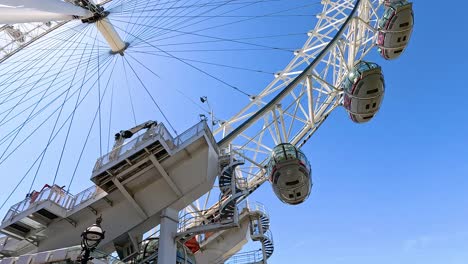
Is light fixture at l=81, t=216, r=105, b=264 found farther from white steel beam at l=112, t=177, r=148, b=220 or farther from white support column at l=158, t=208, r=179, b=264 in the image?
white steel beam at l=112, t=177, r=148, b=220

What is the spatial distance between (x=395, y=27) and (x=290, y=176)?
12285 mm

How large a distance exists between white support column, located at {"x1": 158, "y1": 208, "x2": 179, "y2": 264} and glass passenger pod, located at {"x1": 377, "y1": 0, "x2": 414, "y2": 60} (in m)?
16.9

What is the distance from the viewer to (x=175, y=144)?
1858 centimetres

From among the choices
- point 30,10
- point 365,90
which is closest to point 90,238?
point 30,10

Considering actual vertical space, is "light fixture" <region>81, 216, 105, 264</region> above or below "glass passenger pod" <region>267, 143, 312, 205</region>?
below

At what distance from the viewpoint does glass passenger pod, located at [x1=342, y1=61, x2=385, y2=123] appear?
66.8ft

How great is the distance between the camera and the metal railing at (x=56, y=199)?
59.4ft

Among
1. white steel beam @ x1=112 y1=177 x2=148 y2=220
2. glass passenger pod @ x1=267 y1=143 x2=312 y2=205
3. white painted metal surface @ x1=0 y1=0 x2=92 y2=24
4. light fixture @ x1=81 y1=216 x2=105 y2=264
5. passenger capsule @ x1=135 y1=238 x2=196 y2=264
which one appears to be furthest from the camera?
glass passenger pod @ x1=267 y1=143 x2=312 y2=205

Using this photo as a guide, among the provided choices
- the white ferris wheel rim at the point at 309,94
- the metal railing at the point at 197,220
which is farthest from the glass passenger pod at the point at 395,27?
the metal railing at the point at 197,220

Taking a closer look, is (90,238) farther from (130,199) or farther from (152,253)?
(152,253)

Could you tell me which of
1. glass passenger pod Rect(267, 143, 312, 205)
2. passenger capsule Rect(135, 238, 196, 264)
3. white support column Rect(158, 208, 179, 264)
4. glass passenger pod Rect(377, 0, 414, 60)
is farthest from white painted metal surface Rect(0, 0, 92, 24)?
glass passenger pod Rect(377, 0, 414, 60)

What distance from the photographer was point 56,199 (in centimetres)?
1855

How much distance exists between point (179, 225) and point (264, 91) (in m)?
12.9

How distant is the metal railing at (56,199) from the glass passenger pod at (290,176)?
28.9 feet
